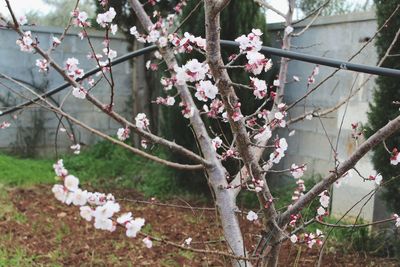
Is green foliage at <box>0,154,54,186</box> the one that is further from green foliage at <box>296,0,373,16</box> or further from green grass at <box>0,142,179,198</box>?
green foliage at <box>296,0,373,16</box>

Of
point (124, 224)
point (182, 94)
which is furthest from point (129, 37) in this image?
point (124, 224)

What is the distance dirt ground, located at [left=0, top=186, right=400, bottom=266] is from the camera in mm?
2676

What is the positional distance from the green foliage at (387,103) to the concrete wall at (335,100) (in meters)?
0.32

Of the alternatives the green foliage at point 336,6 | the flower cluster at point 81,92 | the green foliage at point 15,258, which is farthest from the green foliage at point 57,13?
the flower cluster at point 81,92

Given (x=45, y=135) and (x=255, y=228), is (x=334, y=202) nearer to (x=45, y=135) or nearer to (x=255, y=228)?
(x=255, y=228)

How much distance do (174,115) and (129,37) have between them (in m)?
1.75

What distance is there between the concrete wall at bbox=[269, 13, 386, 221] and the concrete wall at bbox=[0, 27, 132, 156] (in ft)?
6.81

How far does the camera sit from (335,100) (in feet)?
12.3

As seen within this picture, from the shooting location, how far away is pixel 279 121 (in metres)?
1.70

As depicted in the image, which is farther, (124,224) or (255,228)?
(255,228)

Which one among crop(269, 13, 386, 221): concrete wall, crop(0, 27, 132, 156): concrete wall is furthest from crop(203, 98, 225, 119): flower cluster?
crop(0, 27, 132, 156): concrete wall

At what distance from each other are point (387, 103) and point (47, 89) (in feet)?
12.1

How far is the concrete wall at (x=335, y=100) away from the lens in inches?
130

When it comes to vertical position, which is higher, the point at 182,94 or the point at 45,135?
the point at 45,135
